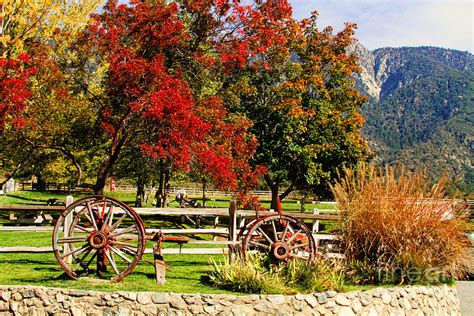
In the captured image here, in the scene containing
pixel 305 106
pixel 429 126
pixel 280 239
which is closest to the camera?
pixel 280 239

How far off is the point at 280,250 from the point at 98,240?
3.25 m

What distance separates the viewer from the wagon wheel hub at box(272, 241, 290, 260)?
9.37 m

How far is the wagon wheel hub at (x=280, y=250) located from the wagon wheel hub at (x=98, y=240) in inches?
118

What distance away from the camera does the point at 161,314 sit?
785cm

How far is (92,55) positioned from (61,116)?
2.51 m

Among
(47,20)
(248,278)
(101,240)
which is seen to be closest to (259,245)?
(248,278)

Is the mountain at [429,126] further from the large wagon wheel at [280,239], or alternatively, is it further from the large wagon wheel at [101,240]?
the large wagon wheel at [101,240]

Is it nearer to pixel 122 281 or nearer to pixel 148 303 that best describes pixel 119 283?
pixel 122 281

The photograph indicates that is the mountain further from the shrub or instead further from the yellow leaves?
the shrub

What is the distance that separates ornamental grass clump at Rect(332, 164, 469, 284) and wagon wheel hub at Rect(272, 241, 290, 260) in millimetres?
1210

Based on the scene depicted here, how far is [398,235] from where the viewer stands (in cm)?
946

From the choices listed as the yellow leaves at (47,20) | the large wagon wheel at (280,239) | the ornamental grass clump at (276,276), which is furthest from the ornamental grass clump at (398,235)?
the yellow leaves at (47,20)

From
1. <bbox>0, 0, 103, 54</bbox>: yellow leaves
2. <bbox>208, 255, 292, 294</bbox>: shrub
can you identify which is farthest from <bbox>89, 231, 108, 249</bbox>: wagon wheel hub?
<bbox>0, 0, 103, 54</bbox>: yellow leaves

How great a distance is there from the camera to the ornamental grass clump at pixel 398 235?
9484mm
